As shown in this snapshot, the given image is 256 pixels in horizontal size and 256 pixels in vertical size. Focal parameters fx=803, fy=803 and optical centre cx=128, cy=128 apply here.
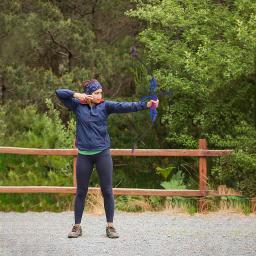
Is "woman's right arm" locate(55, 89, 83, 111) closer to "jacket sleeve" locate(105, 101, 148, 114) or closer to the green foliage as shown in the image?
"jacket sleeve" locate(105, 101, 148, 114)

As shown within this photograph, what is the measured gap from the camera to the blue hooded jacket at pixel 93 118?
8.87m

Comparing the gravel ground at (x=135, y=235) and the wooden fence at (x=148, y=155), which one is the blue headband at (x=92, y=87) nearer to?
the gravel ground at (x=135, y=235)

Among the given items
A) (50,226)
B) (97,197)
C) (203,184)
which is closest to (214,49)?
(203,184)

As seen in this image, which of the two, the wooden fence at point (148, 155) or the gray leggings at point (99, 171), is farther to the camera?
the wooden fence at point (148, 155)

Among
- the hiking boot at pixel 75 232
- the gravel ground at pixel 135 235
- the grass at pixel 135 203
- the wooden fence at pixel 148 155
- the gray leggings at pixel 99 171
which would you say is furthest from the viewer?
the wooden fence at pixel 148 155

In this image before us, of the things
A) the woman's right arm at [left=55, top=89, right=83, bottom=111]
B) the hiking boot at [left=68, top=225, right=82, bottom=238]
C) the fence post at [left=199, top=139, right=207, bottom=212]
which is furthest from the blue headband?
the fence post at [left=199, top=139, right=207, bottom=212]

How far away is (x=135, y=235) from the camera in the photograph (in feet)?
31.9

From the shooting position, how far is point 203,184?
41.4ft

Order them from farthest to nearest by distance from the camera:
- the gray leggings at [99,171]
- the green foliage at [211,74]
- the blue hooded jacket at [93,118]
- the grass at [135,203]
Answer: the green foliage at [211,74]
the grass at [135,203]
the gray leggings at [99,171]
the blue hooded jacket at [93,118]

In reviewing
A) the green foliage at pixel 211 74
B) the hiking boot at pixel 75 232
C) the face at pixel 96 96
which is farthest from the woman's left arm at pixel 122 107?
the green foliage at pixel 211 74

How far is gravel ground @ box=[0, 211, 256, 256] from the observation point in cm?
849

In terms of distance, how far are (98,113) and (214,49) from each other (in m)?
4.60

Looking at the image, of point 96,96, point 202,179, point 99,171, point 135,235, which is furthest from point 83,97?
point 202,179

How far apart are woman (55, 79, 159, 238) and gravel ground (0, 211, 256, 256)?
0.63 m
